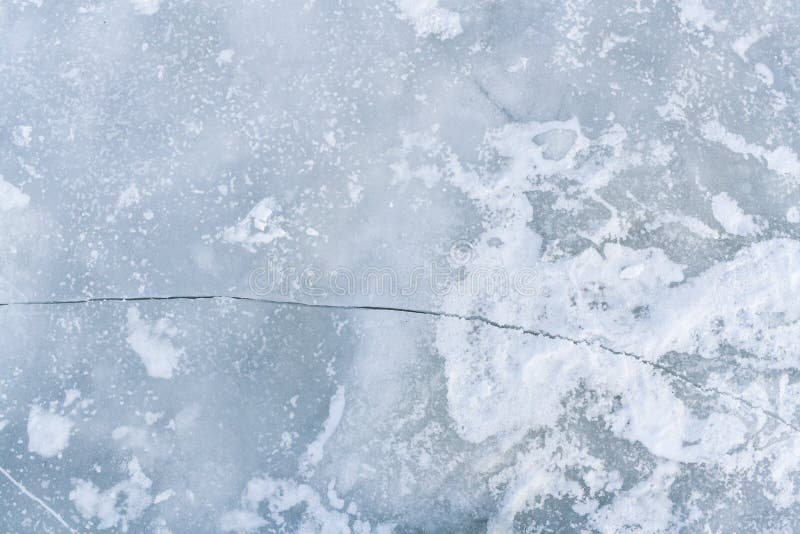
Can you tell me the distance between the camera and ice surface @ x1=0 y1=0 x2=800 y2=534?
127 centimetres

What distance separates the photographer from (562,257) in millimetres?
1305

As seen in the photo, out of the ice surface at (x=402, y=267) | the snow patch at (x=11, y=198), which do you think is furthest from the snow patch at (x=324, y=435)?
the snow patch at (x=11, y=198)

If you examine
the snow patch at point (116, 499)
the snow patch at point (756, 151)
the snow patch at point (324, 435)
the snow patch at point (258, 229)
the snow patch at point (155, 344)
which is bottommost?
the snow patch at point (116, 499)

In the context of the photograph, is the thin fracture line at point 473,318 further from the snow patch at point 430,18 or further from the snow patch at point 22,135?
the snow patch at point 430,18

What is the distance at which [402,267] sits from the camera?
51.9 inches

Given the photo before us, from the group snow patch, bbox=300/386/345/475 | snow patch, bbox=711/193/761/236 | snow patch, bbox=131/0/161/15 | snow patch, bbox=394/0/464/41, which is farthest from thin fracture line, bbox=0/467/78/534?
snow patch, bbox=711/193/761/236

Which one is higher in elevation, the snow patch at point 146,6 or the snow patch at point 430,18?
the snow patch at point 146,6

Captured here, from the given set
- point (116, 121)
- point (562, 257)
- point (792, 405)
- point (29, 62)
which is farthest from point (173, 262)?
point (792, 405)

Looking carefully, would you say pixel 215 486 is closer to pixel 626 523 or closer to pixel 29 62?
pixel 626 523

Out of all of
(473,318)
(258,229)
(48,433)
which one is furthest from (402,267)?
(48,433)

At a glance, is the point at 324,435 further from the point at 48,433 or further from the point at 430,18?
the point at 430,18

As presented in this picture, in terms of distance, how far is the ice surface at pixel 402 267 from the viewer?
127 centimetres

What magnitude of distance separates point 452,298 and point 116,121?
0.84 metres

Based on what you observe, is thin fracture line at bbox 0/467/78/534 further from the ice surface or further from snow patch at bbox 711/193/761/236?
snow patch at bbox 711/193/761/236
